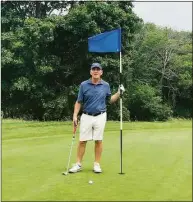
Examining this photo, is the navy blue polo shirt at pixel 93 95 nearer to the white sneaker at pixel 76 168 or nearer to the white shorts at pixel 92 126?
the white shorts at pixel 92 126

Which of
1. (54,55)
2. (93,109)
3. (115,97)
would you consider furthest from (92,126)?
(54,55)

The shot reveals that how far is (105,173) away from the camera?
6027 mm

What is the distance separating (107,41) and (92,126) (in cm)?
135

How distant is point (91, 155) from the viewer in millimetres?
7762

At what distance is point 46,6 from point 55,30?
543 centimetres

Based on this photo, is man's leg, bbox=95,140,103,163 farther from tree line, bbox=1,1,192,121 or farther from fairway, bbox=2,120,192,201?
tree line, bbox=1,1,192,121

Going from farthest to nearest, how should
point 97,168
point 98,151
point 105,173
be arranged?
point 98,151 → point 97,168 → point 105,173

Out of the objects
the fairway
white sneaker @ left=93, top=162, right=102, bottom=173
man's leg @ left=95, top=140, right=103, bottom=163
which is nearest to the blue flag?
man's leg @ left=95, top=140, right=103, bottom=163

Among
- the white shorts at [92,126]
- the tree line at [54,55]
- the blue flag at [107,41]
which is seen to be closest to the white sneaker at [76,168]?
the white shorts at [92,126]

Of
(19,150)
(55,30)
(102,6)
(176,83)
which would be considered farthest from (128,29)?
(19,150)

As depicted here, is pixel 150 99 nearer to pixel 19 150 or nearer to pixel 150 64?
pixel 150 64

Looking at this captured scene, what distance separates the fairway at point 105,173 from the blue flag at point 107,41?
66.3 inches

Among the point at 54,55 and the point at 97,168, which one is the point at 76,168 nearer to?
the point at 97,168

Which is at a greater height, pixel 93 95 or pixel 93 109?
pixel 93 95
